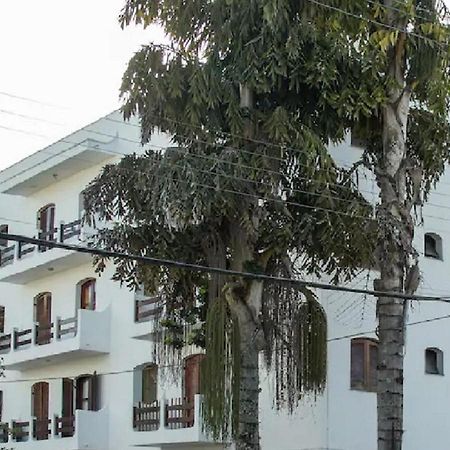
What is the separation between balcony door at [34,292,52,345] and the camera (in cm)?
3434

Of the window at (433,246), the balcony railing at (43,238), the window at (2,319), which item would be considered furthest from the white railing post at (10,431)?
the window at (433,246)

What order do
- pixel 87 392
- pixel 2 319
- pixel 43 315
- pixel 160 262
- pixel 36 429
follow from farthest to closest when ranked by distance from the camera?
pixel 2 319, pixel 43 315, pixel 36 429, pixel 87 392, pixel 160 262

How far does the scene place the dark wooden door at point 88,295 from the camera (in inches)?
1336

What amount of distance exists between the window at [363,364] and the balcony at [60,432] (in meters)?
7.86

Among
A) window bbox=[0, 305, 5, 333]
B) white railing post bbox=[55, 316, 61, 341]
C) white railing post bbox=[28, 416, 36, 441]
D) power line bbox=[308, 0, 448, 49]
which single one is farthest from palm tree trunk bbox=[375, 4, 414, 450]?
window bbox=[0, 305, 5, 333]

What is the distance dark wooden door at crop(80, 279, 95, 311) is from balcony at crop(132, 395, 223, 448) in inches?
185

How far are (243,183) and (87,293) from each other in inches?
638

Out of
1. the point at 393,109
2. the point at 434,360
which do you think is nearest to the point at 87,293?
the point at 434,360

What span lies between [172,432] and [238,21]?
37.9ft

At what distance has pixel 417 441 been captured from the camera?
27547mm

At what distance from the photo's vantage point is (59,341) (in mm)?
32594

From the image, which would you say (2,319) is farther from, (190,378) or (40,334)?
(190,378)

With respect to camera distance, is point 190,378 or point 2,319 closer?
point 190,378

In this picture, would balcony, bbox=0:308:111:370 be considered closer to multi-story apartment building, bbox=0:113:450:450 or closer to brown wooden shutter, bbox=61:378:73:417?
multi-story apartment building, bbox=0:113:450:450
